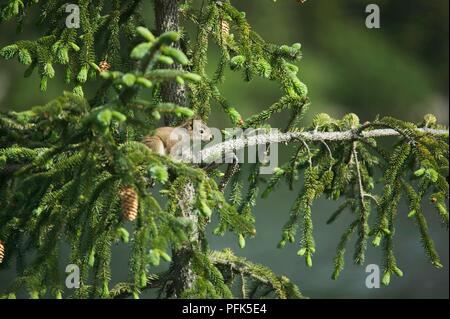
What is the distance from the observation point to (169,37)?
2.14 meters

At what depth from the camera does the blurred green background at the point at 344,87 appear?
28.6ft

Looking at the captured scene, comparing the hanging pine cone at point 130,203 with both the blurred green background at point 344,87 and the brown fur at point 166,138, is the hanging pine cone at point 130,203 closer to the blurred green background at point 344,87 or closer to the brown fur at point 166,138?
the brown fur at point 166,138

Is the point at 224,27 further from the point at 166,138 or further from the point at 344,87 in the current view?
the point at 344,87

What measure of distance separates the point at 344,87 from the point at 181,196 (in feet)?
24.2

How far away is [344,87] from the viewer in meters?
9.88

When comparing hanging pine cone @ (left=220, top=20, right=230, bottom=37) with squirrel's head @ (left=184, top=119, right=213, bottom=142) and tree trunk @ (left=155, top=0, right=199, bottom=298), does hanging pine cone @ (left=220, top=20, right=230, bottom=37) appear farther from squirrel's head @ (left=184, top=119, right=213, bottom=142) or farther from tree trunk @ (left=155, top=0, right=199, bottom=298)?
squirrel's head @ (left=184, top=119, right=213, bottom=142)

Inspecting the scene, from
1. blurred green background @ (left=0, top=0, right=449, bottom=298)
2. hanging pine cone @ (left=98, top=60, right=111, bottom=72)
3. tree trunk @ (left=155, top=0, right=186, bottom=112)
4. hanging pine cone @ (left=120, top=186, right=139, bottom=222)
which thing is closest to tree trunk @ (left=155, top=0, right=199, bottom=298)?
tree trunk @ (left=155, top=0, right=186, bottom=112)

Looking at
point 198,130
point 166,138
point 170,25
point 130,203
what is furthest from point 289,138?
point 130,203

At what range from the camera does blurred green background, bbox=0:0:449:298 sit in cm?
871

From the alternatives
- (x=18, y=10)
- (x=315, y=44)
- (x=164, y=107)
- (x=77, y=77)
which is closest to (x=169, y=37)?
(x=164, y=107)

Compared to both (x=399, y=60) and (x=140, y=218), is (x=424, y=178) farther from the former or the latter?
(x=399, y=60)

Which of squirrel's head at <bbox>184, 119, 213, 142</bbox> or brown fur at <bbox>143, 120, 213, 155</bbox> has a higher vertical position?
squirrel's head at <bbox>184, 119, 213, 142</bbox>

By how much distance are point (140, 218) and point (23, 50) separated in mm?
861

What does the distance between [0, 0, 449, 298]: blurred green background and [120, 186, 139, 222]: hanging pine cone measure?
5.88 metres
